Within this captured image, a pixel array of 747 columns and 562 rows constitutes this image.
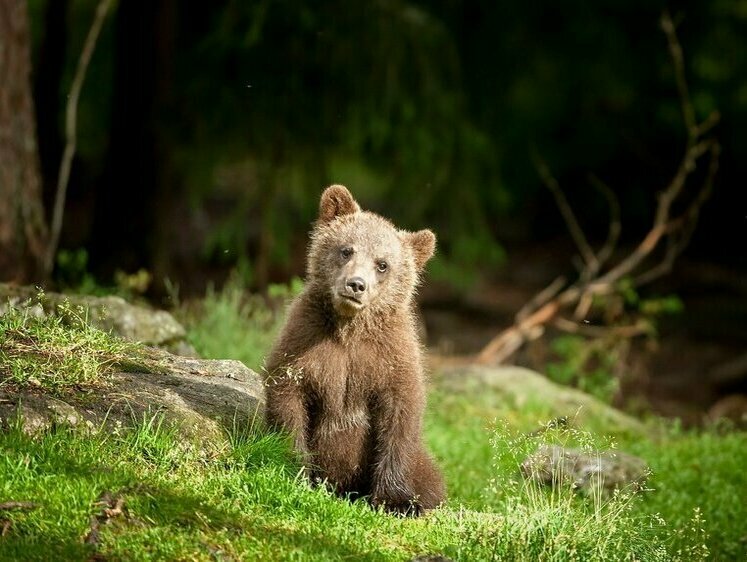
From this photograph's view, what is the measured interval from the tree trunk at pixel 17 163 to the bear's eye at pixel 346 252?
4.47 m

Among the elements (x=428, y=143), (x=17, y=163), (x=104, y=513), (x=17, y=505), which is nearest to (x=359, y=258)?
(x=104, y=513)

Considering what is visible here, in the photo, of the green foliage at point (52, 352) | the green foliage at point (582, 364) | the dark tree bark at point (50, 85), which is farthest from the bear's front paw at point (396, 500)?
the dark tree bark at point (50, 85)

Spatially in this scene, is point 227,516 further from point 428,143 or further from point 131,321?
point 428,143

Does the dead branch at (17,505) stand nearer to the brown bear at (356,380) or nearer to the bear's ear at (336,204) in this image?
the brown bear at (356,380)

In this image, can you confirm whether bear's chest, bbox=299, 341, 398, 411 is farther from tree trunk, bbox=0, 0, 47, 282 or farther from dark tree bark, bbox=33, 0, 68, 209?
dark tree bark, bbox=33, 0, 68, 209

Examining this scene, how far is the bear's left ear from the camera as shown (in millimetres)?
6117

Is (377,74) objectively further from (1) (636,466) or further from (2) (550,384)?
(1) (636,466)

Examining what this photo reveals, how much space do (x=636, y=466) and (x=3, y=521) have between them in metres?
4.48

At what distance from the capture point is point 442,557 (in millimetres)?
4723

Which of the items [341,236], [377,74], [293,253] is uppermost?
[377,74]

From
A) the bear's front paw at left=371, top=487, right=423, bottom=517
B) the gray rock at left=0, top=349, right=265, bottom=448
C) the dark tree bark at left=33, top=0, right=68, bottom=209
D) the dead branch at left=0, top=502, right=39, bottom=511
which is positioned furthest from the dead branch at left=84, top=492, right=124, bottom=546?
the dark tree bark at left=33, top=0, right=68, bottom=209

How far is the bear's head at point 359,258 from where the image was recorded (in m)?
5.63

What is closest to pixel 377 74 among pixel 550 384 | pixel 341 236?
pixel 550 384

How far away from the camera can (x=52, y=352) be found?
545cm
